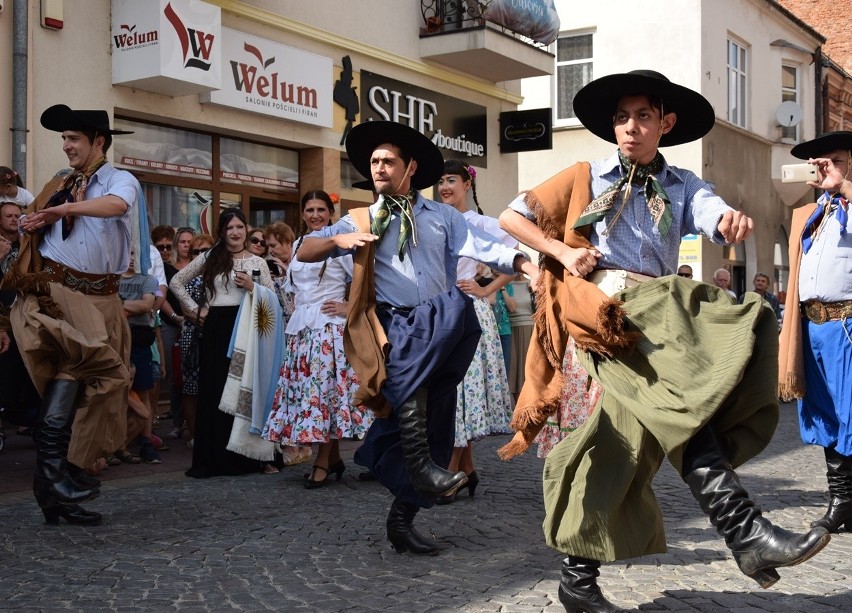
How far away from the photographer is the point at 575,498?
416cm

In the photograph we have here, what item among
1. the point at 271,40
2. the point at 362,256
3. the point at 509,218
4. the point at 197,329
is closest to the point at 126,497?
the point at 197,329

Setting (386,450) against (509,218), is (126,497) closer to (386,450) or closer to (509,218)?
(386,450)

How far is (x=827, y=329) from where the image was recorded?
20.8 ft

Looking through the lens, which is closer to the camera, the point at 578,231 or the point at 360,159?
the point at 578,231

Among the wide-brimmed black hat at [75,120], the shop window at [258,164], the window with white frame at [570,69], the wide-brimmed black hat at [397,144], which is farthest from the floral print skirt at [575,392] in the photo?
the window with white frame at [570,69]

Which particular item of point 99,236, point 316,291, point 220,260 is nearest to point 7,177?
point 220,260

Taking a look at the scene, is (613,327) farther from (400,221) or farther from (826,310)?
(826,310)

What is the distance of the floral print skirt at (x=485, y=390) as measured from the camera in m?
7.54

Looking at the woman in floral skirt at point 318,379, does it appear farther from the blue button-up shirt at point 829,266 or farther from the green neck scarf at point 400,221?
the blue button-up shirt at point 829,266

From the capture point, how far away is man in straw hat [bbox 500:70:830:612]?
385 cm

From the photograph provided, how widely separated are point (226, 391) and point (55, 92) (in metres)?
4.37

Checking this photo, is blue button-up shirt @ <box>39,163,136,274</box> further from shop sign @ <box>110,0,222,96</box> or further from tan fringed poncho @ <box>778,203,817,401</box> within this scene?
shop sign @ <box>110,0,222,96</box>

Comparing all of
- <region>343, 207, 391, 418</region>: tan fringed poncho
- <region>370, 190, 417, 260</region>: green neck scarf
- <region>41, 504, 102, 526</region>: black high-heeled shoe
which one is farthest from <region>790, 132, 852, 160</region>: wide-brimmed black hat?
<region>41, 504, 102, 526</region>: black high-heeled shoe

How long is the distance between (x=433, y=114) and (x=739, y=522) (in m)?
13.8
